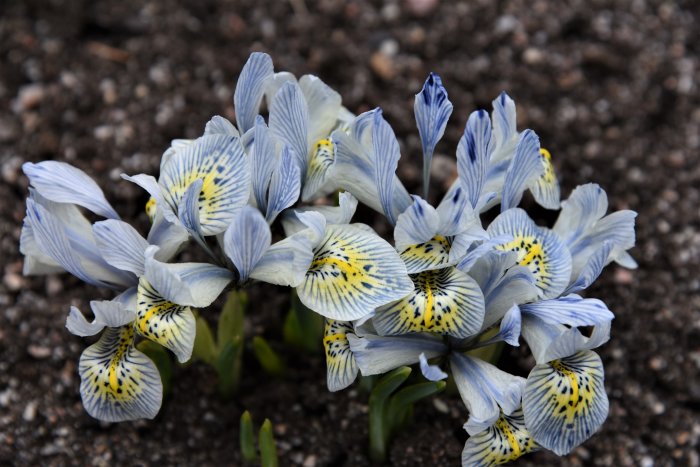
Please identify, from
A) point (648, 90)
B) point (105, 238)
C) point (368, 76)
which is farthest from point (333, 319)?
point (648, 90)

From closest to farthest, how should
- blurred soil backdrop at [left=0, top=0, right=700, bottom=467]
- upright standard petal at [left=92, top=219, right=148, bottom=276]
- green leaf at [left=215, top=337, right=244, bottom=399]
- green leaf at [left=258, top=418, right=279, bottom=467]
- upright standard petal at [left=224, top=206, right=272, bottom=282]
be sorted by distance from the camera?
upright standard petal at [left=224, top=206, right=272, bottom=282]
upright standard petal at [left=92, top=219, right=148, bottom=276]
green leaf at [left=258, top=418, right=279, bottom=467]
green leaf at [left=215, top=337, right=244, bottom=399]
blurred soil backdrop at [left=0, top=0, right=700, bottom=467]

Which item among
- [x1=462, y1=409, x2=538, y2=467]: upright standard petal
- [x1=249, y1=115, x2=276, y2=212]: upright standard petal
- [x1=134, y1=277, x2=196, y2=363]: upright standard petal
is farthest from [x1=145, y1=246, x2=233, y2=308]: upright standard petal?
[x1=462, y1=409, x2=538, y2=467]: upright standard petal

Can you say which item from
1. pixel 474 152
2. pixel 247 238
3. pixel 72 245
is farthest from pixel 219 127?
pixel 474 152

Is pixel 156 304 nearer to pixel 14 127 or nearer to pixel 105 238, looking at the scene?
pixel 105 238

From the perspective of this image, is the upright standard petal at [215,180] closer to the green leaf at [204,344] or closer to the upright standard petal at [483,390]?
the green leaf at [204,344]

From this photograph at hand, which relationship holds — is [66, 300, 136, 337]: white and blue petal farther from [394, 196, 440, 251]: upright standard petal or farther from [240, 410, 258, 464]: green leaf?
[394, 196, 440, 251]: upright standard petal

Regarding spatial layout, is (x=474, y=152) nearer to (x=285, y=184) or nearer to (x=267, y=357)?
(x=285, y=184)
